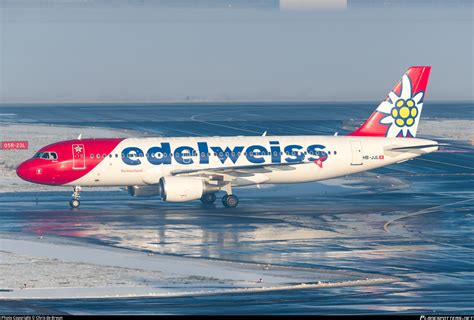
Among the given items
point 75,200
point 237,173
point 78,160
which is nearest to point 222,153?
point 237,173

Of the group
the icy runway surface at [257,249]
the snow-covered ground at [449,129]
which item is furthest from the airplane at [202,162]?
the snow-covered ground at [449,129]

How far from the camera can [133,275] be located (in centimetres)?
4372

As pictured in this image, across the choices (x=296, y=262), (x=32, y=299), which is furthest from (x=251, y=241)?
(x=32, y=299)

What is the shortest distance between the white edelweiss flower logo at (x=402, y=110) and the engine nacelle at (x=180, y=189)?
567 inches

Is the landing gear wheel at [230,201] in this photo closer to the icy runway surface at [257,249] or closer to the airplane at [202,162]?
the airplane at [202,162]

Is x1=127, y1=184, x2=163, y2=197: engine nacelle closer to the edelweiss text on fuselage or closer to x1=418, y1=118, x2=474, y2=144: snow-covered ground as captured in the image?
the edelweiss text on fuselage

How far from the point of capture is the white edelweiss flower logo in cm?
7181

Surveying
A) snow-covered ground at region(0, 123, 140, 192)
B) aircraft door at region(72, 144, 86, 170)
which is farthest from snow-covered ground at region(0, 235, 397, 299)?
snow-covered ground at region(0, 123, 140, 192)

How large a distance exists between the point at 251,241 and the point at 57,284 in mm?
12824

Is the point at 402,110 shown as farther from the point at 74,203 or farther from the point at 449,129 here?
the point at 449,129

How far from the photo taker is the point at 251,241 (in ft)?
172

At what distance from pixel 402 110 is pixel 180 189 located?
16.9m

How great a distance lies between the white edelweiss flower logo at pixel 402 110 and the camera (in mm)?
71812

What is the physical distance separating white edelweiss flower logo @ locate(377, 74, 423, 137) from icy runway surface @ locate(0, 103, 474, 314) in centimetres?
406
